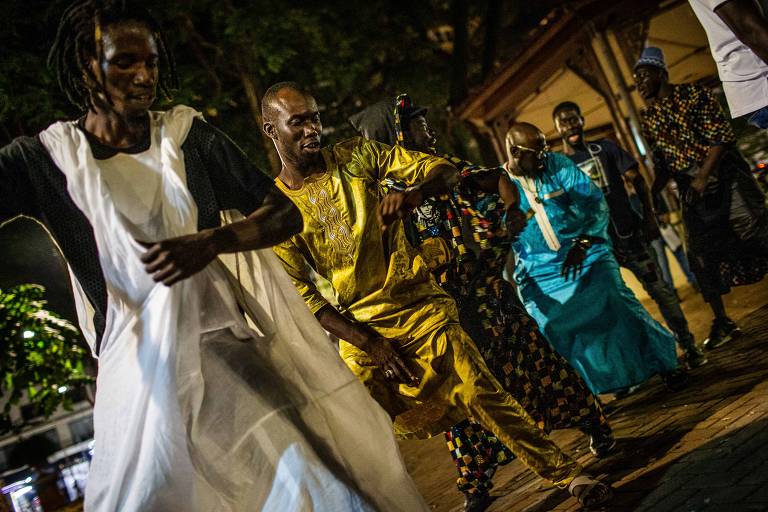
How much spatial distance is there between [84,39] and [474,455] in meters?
2.88

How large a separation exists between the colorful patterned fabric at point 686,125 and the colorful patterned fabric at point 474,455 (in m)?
3.10

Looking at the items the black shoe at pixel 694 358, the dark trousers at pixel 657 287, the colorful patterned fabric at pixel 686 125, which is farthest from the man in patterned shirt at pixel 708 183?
the black shoe at pixel 694 358

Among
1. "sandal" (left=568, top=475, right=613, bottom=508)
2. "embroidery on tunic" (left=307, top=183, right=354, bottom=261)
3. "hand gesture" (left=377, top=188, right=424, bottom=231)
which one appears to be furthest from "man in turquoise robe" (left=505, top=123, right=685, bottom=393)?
"hand gesture" (left=377, top=188, right=424, bottom=231)

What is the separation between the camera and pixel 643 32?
1138 centimetres

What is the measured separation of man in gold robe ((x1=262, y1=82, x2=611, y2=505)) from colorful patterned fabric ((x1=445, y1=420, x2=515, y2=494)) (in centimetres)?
58

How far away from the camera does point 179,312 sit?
83.8 inches

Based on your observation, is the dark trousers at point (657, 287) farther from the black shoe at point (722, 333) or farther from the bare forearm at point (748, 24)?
the bare forearm at point (748, 24)

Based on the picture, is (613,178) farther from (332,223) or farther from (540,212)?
(332,223)

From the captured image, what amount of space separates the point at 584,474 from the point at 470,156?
1626 cm

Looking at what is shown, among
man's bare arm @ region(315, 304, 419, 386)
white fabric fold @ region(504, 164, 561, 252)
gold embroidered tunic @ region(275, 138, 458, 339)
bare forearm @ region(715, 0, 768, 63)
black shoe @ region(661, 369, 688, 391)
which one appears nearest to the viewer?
bare forearm @ region(715, 0, 768, 63)

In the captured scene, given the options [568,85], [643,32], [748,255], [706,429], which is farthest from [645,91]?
[568,85]

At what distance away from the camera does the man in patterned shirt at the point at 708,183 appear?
5.37m

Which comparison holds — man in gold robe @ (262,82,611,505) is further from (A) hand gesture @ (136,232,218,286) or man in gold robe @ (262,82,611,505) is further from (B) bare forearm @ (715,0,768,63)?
(B) bare forearm @ (715,0,768,63)

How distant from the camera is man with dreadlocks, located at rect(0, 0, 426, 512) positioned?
80.3 inches
